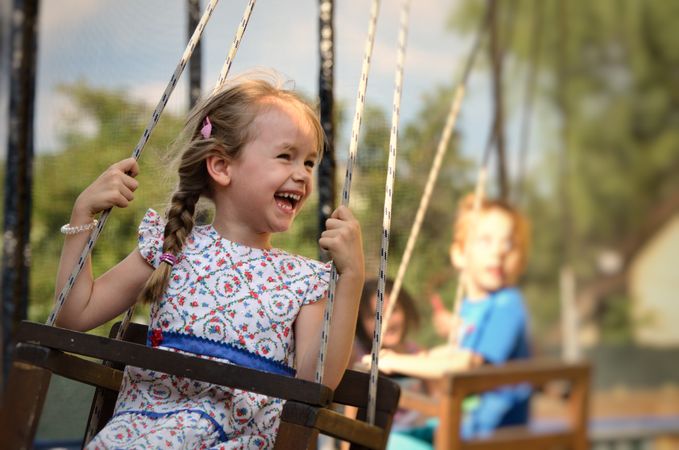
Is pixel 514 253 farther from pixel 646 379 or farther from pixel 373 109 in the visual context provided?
pixel 646 379

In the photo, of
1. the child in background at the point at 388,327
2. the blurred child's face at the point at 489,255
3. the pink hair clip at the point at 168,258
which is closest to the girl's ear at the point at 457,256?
the blurred child's face at the point at 489,255

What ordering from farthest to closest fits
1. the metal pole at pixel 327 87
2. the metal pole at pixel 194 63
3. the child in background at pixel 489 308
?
the child in background at pixel 489 308, the metal pole at pixel 194 63, the metal pole at pixel 327 87

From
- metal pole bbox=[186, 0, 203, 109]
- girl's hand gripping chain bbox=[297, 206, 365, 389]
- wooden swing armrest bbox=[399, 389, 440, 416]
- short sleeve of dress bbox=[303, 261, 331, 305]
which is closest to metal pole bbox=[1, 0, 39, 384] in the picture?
metal pole bbox=[186, 0, 203, 109]

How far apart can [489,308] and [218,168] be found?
160cm

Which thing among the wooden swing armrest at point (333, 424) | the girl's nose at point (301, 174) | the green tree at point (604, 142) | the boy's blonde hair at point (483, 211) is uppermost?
the green tree at point (604, 142)

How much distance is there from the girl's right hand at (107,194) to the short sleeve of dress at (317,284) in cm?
28

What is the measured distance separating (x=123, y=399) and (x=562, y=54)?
17.0 feet

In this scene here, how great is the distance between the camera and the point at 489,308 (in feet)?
9.53

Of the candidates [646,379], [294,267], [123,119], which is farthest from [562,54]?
[294,267]

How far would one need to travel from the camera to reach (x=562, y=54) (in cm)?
611

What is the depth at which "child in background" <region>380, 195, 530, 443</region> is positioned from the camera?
2887 mm

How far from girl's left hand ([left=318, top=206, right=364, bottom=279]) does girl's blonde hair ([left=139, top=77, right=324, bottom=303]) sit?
0.65ft

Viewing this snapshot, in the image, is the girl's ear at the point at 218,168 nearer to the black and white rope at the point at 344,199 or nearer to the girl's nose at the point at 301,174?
the girl's nose at the point at 301,174

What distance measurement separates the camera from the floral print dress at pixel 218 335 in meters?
1.31
